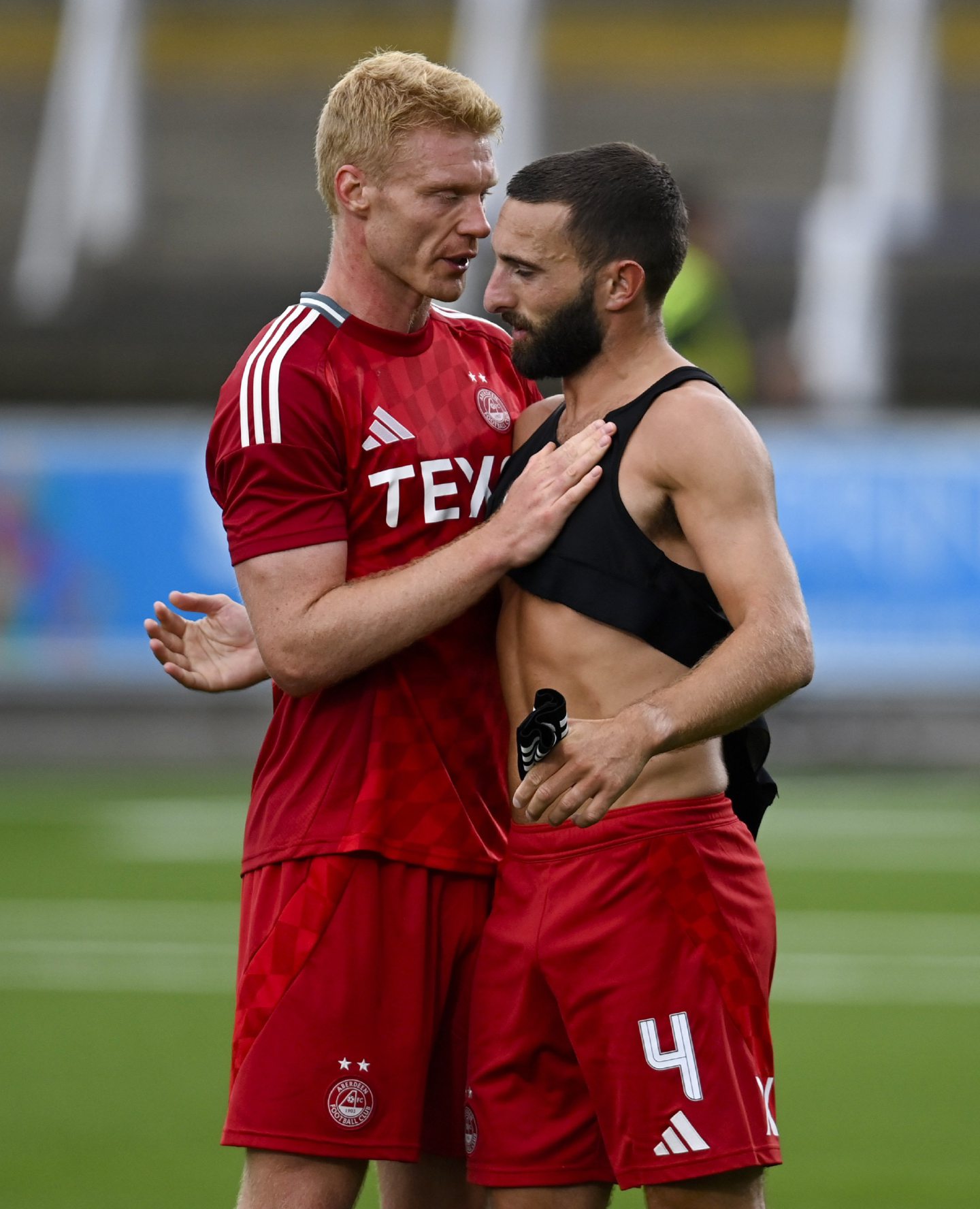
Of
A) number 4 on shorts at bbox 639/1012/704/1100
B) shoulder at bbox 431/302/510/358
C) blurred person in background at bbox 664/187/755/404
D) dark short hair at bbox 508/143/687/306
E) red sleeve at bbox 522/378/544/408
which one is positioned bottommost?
number 4 on shorts at bbox 639/1012/704/1100

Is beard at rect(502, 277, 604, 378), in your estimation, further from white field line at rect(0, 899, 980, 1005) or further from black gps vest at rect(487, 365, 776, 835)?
white field line at rect(0, 899, 980, 1005)

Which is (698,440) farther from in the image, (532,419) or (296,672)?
(296,672)

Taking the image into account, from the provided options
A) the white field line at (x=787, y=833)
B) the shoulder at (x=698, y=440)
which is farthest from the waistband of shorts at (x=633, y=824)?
the white field line at (x=787, y=833)

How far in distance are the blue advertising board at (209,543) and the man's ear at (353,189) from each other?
7.52 meters

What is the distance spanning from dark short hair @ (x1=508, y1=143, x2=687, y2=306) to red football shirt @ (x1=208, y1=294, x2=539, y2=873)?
1.37 ft

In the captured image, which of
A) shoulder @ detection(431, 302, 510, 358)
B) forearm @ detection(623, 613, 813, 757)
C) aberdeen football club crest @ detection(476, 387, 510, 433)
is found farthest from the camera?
shoulder @ detection(431, 302, 510, 358)

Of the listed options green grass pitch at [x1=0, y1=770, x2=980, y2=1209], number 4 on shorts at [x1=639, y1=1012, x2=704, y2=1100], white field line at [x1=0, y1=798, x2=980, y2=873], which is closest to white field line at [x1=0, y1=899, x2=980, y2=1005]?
green grass pitch at [x1=0, y1=770, x2=980, y2=1209]

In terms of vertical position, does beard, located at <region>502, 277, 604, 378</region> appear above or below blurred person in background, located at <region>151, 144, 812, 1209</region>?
above

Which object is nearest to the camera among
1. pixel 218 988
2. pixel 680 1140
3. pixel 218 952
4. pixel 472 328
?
pixel 680 1140

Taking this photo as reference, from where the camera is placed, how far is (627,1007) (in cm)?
332

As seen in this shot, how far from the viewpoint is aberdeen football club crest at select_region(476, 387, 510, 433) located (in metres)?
3.76

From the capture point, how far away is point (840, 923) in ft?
26.8

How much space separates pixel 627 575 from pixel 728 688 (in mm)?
329

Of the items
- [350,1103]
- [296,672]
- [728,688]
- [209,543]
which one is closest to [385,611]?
[296,672]
